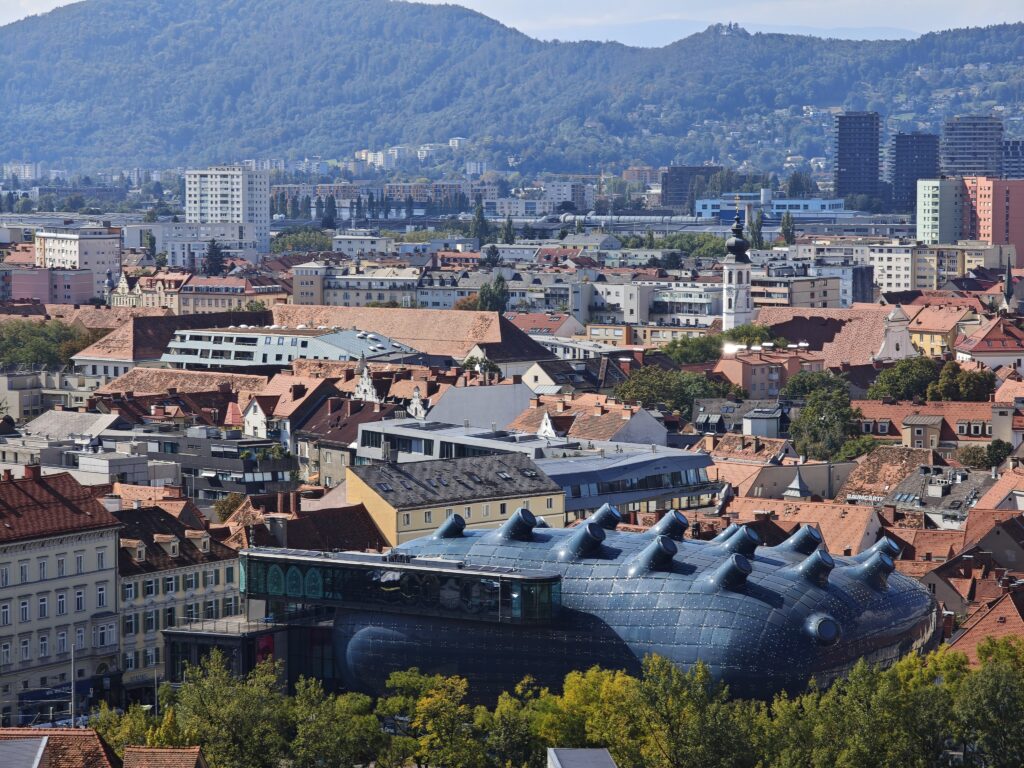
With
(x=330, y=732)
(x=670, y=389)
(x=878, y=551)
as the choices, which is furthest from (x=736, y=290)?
(x=330, y=732)

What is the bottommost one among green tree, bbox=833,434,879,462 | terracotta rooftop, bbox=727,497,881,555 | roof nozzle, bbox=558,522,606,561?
green tree, bbox=833,434,879,462

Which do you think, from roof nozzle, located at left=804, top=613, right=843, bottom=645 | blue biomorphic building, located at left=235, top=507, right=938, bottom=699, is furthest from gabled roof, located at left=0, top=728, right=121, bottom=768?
roof nozzle, located at left=804, top=613, right=843, bottom=645

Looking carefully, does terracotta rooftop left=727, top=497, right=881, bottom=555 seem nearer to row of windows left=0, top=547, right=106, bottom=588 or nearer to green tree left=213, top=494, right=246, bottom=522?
green tree left=213, top=494, right=246, bottom=522

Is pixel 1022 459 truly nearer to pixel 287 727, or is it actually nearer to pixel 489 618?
pixel 489 618

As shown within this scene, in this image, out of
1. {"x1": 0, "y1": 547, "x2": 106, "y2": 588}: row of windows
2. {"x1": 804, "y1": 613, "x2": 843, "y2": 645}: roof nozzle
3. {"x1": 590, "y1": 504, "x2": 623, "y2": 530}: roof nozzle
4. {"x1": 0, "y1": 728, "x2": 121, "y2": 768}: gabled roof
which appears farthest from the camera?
{"x1": 590, "y1": 504, "x2": 623, "y2": 530}: roof nozzle

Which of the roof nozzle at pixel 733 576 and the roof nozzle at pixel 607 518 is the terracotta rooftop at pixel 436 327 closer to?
the roof nozzle at pixel 607 518

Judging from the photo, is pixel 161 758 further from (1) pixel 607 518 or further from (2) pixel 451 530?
(1) pixel 607 518

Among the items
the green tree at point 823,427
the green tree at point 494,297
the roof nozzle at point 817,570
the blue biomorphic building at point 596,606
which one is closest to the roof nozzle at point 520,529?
the blue biomorphic building at point 596,606

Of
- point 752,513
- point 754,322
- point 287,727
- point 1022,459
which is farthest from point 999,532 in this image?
point 754,322
